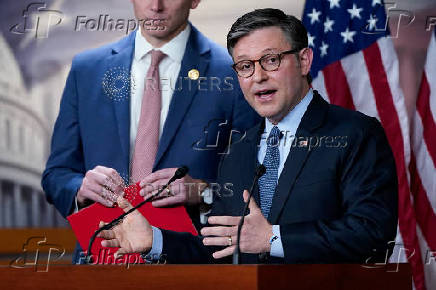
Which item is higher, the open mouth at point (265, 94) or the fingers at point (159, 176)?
the open mouth at point (265, 94)

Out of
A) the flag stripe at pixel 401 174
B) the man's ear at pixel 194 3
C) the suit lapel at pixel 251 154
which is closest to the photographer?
the suit lapel at pixel 251 154

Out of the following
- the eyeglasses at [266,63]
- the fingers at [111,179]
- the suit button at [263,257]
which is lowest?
the suit button at [263,257]

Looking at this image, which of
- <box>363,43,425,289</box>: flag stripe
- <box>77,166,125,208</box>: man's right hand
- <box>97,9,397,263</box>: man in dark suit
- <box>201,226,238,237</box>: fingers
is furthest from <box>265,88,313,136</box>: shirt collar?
<box>77,166,125,208</box>: man's right hand

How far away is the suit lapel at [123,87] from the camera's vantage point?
335 cm

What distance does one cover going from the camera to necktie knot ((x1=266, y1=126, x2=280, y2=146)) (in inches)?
115

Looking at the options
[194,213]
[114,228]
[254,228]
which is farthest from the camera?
[194,213]

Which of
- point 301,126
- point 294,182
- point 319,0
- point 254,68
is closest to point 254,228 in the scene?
point 294,182

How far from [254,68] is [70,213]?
4.04 ft

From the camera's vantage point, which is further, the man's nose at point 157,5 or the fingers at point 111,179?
the man's nose at point 157,5

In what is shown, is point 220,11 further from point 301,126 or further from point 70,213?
point 70,213

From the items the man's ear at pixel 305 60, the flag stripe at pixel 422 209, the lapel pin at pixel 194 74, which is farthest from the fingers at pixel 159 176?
the flag stripe at pixel 422 209

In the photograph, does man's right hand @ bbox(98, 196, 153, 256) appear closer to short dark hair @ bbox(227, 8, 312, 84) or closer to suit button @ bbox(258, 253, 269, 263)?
suit button @ bbox(258, 253, 269, 263)

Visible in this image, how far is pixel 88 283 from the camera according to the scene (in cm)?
178

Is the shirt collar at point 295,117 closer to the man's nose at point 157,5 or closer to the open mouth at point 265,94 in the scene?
the open mouth at point 265,94
